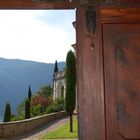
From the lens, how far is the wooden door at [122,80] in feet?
7.71

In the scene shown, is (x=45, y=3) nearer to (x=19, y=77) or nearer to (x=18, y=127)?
(x=18, y=127)

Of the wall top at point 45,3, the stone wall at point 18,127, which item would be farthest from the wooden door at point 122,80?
the stone wall at point 18,127

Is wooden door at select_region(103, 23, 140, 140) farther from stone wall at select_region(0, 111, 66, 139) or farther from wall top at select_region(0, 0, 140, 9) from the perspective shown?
stone wall at select_region(0, 111, 66, 139)

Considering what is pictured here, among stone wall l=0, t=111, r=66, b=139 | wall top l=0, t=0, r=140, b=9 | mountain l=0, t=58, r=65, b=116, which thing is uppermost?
mountain l=0, t=58, r=65, b=116

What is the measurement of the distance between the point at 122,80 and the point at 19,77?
117884 millimetres

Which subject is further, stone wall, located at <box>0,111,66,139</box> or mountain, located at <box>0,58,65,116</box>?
mountain, located at <box>0,58,65,116</box>

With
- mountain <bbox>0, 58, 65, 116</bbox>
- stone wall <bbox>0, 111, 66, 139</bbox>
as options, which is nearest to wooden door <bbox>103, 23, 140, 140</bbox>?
stone wall <bbox>0, 111, 66, 139</bbox>

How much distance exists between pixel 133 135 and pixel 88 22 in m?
0.78

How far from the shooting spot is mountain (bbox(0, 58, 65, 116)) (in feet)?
359

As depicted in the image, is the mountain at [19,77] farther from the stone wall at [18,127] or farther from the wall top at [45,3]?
the wall top at [45,3]

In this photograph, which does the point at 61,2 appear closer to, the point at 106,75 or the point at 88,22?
the point at 88,22

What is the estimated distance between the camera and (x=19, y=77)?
119 m

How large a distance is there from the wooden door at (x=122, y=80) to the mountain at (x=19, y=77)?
329ft

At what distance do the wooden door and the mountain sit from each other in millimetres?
100131
